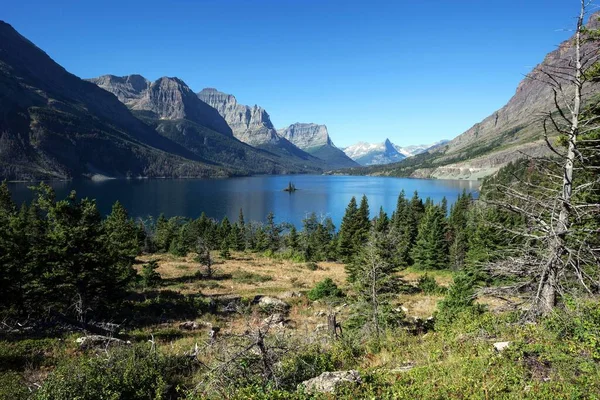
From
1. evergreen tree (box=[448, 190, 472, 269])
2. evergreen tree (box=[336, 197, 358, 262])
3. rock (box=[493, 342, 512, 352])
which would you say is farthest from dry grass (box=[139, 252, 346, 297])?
rock (box=[493, 342, 512, 352])

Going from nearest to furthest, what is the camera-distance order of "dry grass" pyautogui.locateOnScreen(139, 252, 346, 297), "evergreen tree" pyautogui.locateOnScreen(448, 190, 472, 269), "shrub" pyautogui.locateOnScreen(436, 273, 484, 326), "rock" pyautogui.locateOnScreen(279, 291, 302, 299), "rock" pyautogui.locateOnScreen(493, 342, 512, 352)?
"rock" pyautogui.locateOnScreen(493, 342, 512, 352), "shrub" pyautogui.locateOnScreen(436, 273, 484, 326), "rock" pyautogui.locateOnScreen(279, 291, 302, 299), "dry grass" pyautogui.locateOnScreen(139, 252, 346, 297), "evergreen tree" pyautogui.locateOnScreen(448, 190, 472, 269)

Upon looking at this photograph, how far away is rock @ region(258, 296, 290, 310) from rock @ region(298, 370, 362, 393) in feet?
59.4

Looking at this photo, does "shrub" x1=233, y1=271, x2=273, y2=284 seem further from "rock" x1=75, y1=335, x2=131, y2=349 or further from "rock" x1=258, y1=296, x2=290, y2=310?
"rock" x1=75, y1=335, x2=131, y2=349

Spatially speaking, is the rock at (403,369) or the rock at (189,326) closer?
the rock at (403,369)

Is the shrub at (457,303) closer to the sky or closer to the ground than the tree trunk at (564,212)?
closer to the ground

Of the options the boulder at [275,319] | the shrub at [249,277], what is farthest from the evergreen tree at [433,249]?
the boulder at [275,319]

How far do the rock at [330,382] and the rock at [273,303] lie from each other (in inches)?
713

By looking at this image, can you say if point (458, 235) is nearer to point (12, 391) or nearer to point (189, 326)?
point (189, 326)

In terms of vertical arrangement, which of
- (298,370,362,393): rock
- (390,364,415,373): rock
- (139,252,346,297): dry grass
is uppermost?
(298,370,362,393): rock

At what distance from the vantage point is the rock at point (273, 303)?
2443 cm

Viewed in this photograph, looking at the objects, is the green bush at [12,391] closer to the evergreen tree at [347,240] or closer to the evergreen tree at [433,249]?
the evergreen tree at [433,249]

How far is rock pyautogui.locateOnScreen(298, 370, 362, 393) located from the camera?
6203mm

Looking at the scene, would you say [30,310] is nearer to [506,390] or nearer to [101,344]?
[101,344]

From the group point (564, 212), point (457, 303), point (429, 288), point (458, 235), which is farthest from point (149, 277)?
point (458, 235)
